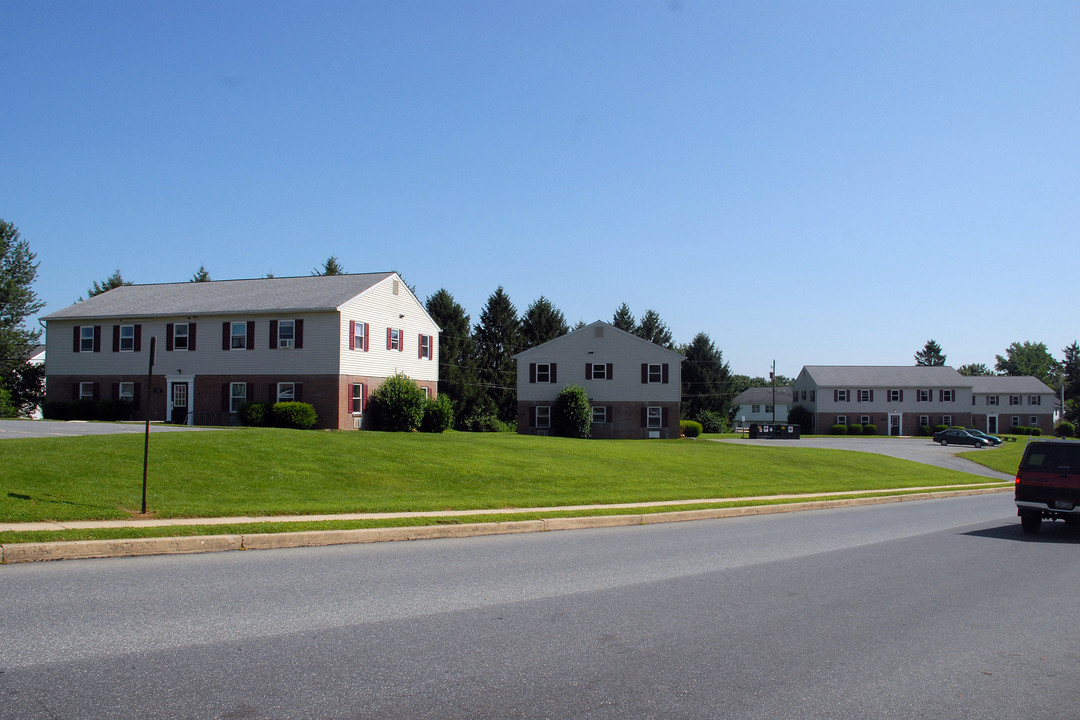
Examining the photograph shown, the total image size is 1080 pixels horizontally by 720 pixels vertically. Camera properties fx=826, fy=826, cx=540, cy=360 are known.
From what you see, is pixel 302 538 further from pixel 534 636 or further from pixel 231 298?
pixel 231 298

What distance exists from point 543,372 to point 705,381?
34.8 m

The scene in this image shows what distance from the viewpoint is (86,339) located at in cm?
4066

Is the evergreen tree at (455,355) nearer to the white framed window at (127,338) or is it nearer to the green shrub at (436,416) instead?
the green shrub at (436,416)

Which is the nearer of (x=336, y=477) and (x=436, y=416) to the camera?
(x=336, y=477)

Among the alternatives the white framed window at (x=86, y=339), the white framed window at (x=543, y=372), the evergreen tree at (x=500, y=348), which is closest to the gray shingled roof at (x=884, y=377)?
the evergreen tree at (x=500, y=348)

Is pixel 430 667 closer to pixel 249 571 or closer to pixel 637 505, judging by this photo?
pixel 249 571

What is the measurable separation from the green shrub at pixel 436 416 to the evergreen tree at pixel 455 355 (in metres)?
29.4

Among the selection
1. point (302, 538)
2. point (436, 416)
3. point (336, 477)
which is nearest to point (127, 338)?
point (436, 416)

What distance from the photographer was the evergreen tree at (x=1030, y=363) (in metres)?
159

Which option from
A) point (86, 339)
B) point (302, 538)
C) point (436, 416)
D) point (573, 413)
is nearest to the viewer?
point (302, 538)

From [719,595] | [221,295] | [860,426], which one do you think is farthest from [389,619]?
[860,426]

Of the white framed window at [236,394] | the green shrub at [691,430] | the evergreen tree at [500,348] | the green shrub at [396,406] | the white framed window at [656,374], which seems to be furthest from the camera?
the evergreen tree at [500,348]

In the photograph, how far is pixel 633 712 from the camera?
513 cm

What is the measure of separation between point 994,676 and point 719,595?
2.97 metres
